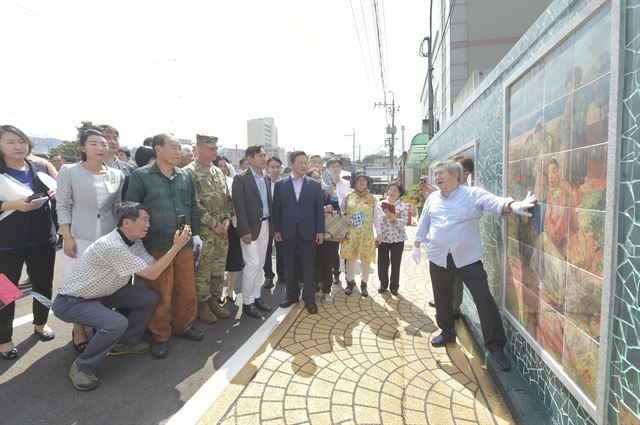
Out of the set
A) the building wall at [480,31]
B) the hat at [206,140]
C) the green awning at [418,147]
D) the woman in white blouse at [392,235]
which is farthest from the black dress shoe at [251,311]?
the building wall at [480,31]

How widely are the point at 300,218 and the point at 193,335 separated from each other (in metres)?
1.73

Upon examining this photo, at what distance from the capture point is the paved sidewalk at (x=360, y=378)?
7.28ft

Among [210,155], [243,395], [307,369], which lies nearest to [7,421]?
[243,395]

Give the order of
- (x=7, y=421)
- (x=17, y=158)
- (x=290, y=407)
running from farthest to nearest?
(x=17, y=158)
(x=290, y=407)
(x=7, y=421)

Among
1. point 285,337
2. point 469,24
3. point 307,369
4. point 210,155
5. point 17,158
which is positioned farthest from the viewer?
point 469,24

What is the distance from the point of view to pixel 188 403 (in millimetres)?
2314

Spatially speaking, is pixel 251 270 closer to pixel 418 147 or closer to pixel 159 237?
pixel 159 237

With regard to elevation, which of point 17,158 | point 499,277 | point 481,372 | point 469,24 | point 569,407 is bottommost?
point 481,372

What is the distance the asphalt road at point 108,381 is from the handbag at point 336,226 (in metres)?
1.63

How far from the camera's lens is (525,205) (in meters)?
2.31

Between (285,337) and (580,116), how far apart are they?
301cm

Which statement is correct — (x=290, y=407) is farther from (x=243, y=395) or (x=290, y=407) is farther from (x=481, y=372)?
(x=481, y=372)

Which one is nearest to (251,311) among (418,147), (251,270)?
(251,270)

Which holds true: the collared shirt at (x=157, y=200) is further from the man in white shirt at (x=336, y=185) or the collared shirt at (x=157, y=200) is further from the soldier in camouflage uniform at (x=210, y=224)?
the man in white shirt at (x=336, y=185)
